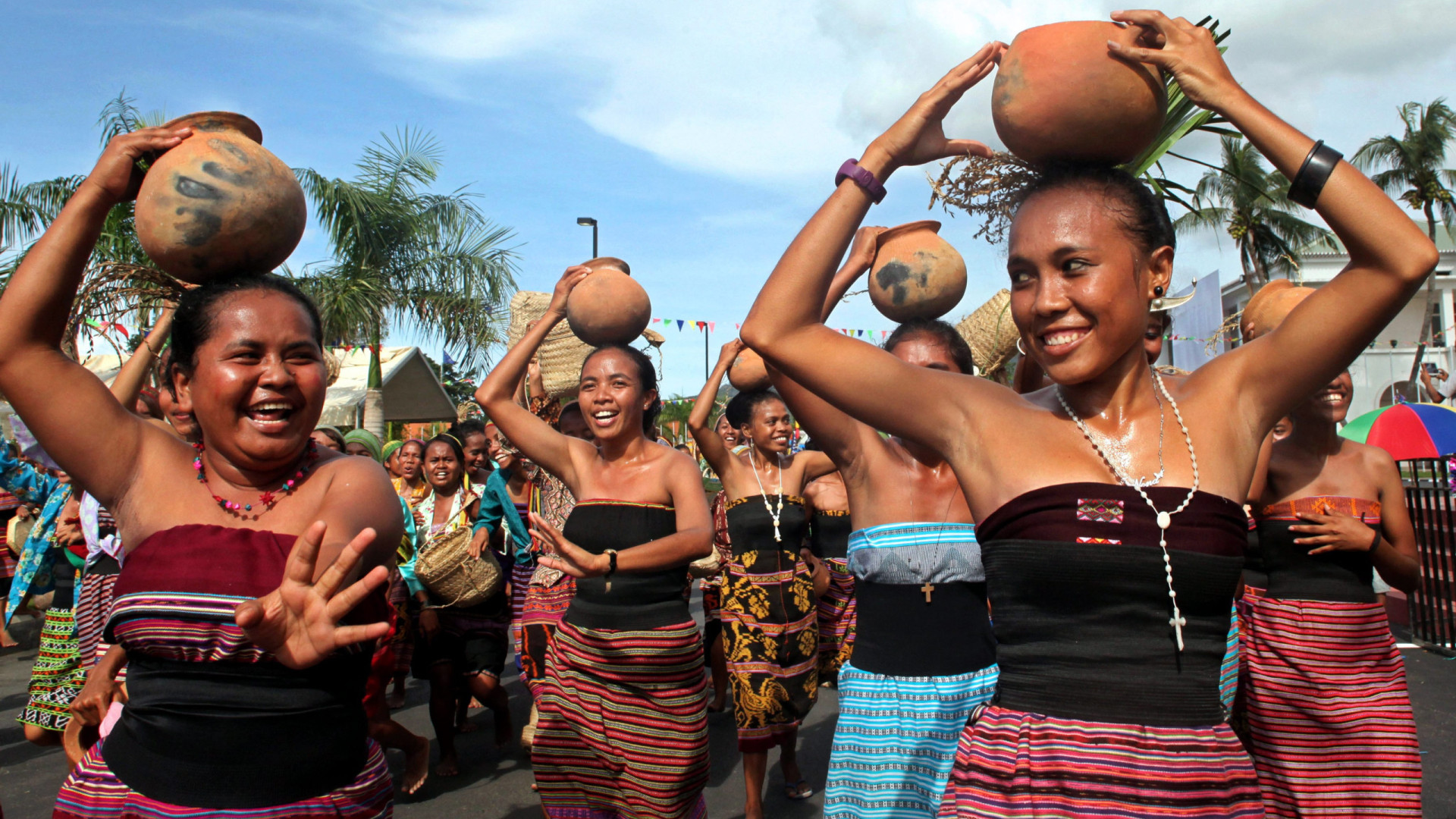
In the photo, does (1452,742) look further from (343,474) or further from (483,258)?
(483,258)

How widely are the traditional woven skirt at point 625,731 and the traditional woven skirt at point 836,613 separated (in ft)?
7.64

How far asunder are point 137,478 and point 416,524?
4944mm

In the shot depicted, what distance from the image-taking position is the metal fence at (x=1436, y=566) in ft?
27.1

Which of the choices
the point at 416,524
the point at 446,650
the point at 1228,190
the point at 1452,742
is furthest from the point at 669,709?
the point at 1228,190

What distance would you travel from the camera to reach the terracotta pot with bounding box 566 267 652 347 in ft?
14.0

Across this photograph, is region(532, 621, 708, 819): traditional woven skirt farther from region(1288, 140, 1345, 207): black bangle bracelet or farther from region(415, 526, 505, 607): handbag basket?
region(1288, 140, 1345, 207): black bangle bracelet

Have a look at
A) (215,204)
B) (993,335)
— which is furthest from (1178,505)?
(993,335)

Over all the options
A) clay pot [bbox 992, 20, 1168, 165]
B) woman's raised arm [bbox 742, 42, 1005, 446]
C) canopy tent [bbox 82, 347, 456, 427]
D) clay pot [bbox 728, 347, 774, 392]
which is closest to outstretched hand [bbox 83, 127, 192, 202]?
woman's raised arm [bbox 742, 42, 1005, 446]

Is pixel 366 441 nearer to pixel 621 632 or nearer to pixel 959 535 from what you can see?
pixel 621 632

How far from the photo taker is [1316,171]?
69.9 inches

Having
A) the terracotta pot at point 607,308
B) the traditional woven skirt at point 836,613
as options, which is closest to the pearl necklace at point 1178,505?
the terracotta pot at point 607,308

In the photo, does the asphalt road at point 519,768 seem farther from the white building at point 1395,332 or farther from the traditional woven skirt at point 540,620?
the white building at point 1395,332

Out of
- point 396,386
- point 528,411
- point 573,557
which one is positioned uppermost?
point 396,386

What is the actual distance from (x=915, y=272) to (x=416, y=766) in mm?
4092
